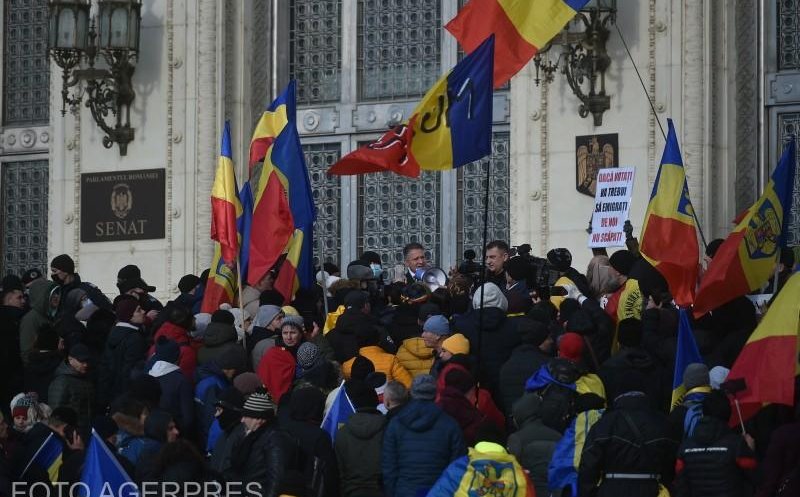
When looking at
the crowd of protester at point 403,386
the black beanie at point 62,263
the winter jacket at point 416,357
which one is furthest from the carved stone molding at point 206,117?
the winter jacket at point 416,357

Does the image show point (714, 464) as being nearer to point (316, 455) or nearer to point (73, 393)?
point (316, 455)

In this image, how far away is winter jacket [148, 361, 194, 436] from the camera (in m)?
16.6

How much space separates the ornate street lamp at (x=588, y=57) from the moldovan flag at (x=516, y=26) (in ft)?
12.8

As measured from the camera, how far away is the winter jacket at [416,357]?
16.7 m

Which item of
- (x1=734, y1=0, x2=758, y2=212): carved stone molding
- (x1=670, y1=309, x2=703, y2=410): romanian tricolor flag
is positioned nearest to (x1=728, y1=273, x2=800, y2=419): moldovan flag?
(x1=670, y1=309, x2=703, y2=410): romanian tricolor flag

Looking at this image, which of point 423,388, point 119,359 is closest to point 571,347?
point 423,388

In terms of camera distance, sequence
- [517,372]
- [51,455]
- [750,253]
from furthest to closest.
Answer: [750,253]
[517,372]
[51,455]

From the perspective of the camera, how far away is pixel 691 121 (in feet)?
68.0

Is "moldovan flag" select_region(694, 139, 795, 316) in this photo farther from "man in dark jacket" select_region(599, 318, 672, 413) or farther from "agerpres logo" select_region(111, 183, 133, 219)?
"agerpres logo" select_region(111, 183, 133, 219)

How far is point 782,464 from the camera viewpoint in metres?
13.5

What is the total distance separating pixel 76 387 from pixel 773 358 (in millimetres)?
6032

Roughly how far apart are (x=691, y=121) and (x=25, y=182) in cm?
779

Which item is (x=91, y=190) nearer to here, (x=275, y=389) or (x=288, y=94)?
(x=288, y=94)

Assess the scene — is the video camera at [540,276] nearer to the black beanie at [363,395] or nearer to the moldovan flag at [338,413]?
the moldovan flag at [338,413]
